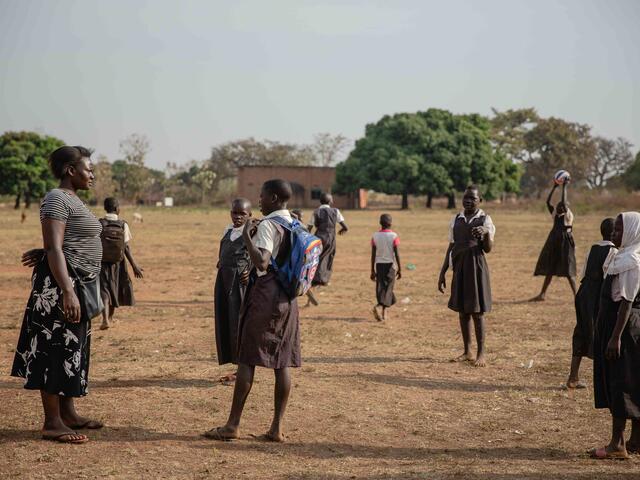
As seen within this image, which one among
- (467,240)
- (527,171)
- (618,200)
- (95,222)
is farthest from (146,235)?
(527,171)

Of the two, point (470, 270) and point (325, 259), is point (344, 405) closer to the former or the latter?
point (470, 270)

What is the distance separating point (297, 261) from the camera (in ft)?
17.2

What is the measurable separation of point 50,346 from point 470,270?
449cm

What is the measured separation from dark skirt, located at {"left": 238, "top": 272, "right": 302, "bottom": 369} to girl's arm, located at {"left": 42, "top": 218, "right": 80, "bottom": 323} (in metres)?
1.09

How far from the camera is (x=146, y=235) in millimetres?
29000

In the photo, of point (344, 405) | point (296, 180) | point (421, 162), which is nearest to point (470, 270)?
point (344, 405)

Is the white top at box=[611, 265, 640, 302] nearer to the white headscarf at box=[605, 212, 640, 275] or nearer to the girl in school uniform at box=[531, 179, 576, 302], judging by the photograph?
the white headscarf at box=[605, 212, 640, 275]

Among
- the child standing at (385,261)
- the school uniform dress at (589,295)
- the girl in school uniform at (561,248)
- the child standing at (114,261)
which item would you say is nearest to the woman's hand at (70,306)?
the child standing at (114,261)

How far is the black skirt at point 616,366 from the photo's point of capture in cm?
508

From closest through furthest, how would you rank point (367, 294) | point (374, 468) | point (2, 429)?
point (374, 468), point (2, 429), point (367, 294)

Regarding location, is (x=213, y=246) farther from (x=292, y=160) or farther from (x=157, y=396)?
(x=292, y=160)

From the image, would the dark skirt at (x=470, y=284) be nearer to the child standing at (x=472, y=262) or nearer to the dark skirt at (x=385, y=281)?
the child standing at (x=472, y=262)

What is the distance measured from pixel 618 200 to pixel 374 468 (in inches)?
2003

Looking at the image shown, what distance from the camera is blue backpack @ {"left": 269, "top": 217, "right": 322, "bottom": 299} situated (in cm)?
524
